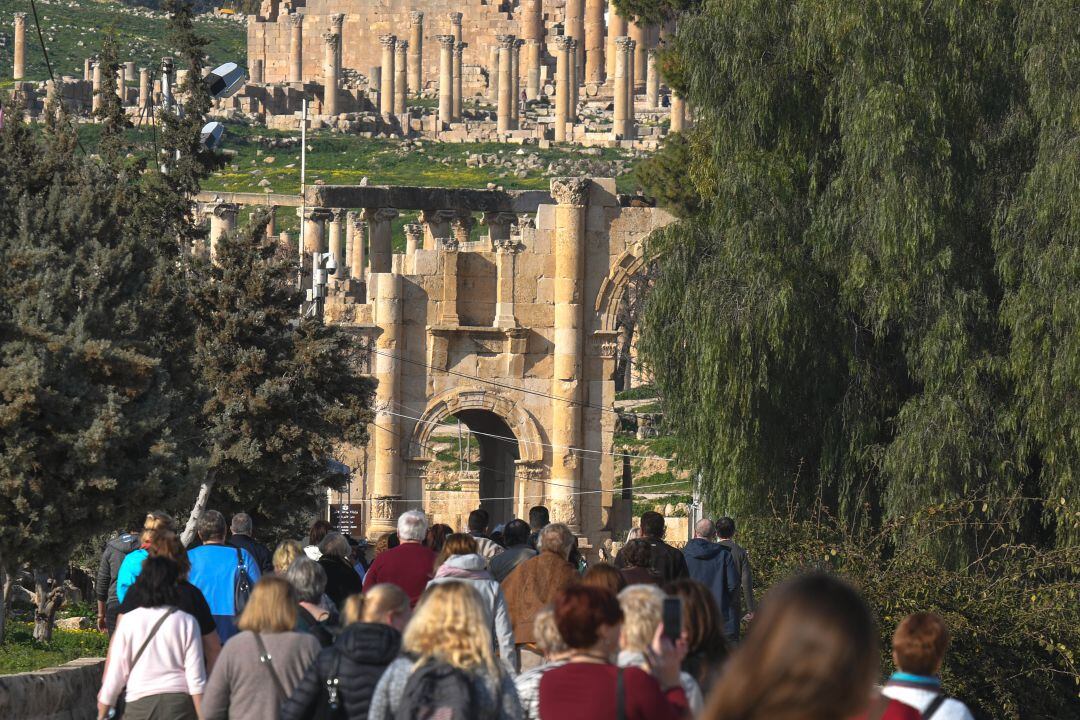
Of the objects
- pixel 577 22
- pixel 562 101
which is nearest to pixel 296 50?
pixel 577 22

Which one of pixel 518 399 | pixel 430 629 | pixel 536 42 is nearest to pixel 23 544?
pixel 430 629

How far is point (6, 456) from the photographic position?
42.2ft

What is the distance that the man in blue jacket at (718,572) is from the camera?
12.9m

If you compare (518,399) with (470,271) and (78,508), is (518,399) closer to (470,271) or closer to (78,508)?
(470,271)

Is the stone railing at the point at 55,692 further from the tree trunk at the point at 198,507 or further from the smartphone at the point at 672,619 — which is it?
the smartphone at the point at 672,619

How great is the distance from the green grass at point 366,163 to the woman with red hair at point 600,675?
65.4 metres

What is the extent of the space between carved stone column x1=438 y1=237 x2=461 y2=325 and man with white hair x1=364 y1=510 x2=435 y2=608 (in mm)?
21724

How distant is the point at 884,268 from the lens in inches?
768

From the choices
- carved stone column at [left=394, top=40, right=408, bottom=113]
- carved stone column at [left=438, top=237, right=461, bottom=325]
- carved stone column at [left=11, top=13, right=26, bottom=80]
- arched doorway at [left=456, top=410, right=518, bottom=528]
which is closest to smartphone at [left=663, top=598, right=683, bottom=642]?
carved stone column at [left=438, top=237, right=461, bottom=325]

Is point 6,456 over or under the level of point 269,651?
over

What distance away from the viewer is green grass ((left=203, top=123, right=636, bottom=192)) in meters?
75.8

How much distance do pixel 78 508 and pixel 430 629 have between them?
7.28 m

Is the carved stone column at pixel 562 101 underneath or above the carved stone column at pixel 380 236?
above

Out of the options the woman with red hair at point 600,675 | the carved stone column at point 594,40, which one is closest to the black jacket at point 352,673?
the woman with red hair at point 600,675
